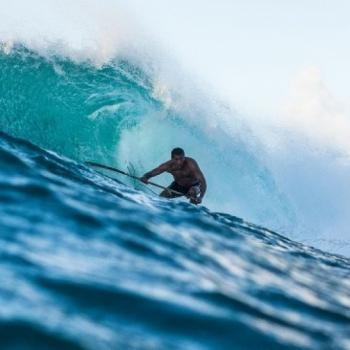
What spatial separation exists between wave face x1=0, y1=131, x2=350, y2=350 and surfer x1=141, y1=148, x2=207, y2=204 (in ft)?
16.8

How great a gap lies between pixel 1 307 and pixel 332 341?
5.59 feet

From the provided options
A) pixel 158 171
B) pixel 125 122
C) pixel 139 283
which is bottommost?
pixel 139 283

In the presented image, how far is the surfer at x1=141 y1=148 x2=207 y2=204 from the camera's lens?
10703 mm

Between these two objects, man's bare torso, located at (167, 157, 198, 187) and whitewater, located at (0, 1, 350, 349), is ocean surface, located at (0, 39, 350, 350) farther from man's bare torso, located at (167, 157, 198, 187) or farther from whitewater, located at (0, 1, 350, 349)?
man's bare torso, located at (167, 157, 198, 187)

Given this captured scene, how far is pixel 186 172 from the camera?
36.3ft

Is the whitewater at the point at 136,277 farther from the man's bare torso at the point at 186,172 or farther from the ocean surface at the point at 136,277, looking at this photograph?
the man's bare torso at the point at 186,172

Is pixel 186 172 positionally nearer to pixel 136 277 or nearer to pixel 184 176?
pixel 184 176

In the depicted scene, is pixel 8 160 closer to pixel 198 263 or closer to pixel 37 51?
pixel 198 263

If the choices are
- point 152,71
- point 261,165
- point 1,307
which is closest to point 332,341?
point 1,307

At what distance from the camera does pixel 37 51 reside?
52.6 feet

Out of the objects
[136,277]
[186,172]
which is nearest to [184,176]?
[186,172]

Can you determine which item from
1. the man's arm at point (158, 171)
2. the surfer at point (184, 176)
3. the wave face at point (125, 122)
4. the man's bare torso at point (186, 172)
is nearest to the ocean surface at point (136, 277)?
the man's arm at point (158, 171)

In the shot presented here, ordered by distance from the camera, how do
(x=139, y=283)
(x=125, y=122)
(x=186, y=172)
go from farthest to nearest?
(x=125, y=122)
(x=186, y=172)
(x=139, y=283)

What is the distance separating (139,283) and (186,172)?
7.98 m
